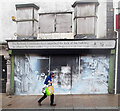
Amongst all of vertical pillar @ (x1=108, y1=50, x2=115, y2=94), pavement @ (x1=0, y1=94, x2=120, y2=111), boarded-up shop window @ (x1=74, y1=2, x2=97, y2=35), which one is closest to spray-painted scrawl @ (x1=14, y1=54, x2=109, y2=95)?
vertical pillar @ (x1=108, y1=50, x2=115, y2=94)

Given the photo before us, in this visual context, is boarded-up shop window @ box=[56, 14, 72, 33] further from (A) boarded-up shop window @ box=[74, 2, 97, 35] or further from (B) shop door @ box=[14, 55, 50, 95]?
Result: (B) shop door @ box=[14, 55, 50, 95]

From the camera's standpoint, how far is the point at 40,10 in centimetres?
725

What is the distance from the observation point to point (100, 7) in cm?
701

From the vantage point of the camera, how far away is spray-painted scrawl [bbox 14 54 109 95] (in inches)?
271

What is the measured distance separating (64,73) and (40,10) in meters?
4.09

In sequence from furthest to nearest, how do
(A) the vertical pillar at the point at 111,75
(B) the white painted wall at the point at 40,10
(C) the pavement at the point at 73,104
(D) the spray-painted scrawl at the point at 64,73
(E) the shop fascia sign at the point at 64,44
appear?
(B) the white painted wall at the point at 40,10, (D) the spray-painted scrawl at the point at 64,73, (A) the vertical pillar at the point at 111,75, (E) the shop fascia sign at the point at 64,44, (C) the pavement at the point at 73,104

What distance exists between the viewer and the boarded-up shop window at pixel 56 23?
7028 millimetres

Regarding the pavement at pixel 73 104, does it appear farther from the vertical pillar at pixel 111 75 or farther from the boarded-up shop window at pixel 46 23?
the boarded-up shop window at pixel 46 23

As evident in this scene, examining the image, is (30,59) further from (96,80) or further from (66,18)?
(96,80)

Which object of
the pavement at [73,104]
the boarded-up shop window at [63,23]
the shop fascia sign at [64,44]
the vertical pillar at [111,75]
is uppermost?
the boarded-up shop window at [63,23]

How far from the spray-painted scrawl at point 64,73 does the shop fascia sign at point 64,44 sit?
669 millimetres

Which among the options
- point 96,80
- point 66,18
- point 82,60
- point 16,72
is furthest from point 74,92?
point 66,18

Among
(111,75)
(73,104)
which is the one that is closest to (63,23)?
(111,75)

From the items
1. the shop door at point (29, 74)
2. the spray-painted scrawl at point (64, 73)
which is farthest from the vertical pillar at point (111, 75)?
the shop door at point (29, 74)
